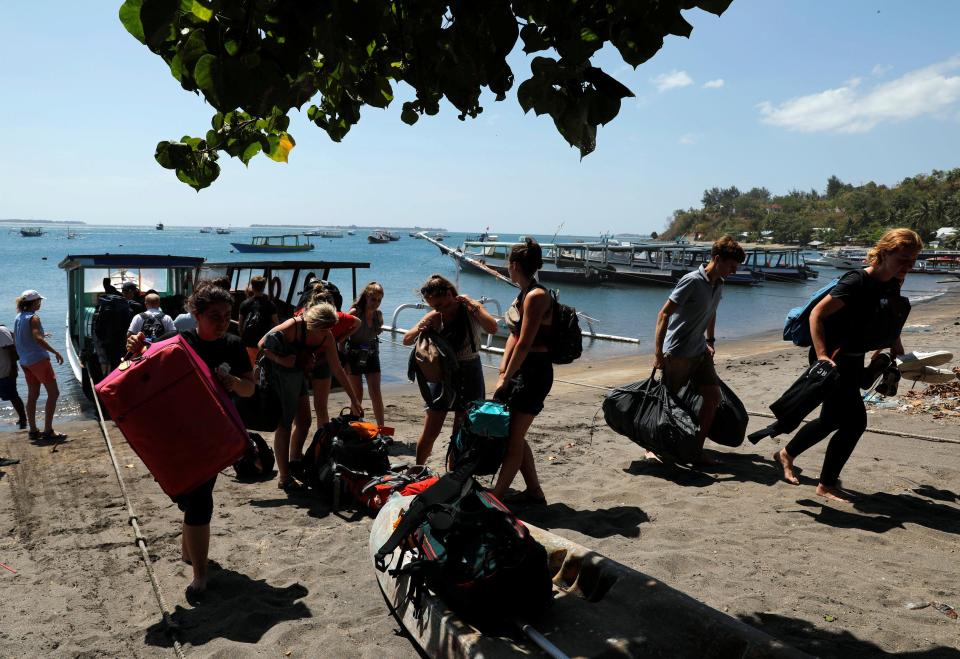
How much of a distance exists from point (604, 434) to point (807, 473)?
2224 mm

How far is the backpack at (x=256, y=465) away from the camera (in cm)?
579

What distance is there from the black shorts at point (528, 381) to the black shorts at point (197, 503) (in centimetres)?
191

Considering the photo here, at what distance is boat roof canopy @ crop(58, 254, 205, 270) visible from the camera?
1127 centimetres

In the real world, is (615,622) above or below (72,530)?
above

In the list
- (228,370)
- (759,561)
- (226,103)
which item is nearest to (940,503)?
(759,561)

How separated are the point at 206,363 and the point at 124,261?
919 cm

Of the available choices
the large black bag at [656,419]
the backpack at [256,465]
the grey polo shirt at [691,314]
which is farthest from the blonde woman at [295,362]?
the grey polo shirt at [691,314]

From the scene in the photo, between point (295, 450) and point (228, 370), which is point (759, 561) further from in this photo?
point (295, 450)

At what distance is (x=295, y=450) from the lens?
5773 mm

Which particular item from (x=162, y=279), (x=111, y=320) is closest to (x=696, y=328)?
(x=111, y=320)

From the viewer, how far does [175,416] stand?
3.47 m

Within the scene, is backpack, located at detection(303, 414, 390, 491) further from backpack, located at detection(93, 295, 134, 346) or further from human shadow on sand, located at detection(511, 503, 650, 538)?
backpack, located at detection(93, 295, 134, 346)

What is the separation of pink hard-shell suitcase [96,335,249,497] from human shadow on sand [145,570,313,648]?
2.18 ft

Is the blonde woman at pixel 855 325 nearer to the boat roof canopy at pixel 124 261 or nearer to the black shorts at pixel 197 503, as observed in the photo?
the black shorts at pixel 197 503
